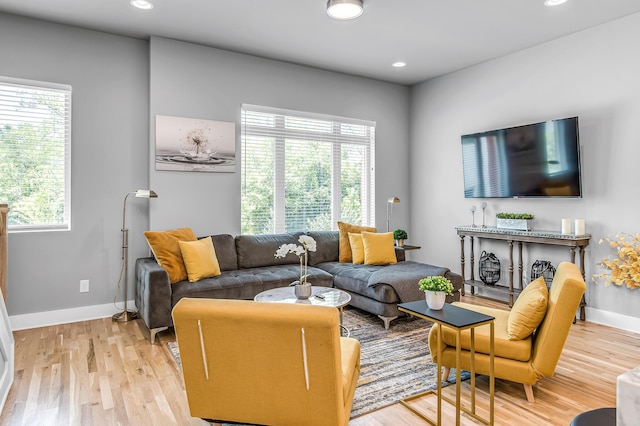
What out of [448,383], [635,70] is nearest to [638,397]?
[448,383]

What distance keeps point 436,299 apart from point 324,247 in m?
2.70

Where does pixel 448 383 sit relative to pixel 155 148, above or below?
below

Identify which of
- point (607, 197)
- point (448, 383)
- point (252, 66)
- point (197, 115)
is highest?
point (252, 66)

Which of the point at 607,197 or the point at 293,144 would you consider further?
the point at 293,144

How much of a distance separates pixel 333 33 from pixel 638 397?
13.2 ft

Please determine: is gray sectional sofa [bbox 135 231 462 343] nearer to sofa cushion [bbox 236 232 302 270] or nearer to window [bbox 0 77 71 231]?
sofa cushion [bbox 236 232 302 270]

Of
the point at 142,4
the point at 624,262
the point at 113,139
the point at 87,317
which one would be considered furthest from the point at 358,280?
the point at 142,4

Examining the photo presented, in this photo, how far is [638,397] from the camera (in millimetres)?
816

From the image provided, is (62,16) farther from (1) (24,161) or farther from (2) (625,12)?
(2) (625,12)

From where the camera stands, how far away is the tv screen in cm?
405

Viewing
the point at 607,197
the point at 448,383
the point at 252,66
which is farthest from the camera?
the point at 252,66

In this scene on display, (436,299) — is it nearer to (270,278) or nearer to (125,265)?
(270,278)

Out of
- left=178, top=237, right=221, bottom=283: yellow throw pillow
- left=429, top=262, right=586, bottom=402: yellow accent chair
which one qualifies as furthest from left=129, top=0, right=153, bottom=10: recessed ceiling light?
left=429, top=262, right=586, bottom=402: yellow accent chair

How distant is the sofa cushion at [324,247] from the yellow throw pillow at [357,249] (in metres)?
0.27
